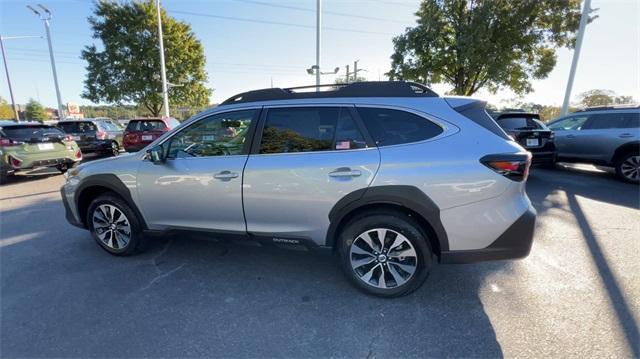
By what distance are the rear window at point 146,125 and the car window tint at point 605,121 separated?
12.6 m

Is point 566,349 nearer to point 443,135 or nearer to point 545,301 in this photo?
point 545,301

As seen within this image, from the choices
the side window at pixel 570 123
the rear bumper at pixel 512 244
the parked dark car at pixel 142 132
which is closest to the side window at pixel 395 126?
the rear bumper at pixel 512 244

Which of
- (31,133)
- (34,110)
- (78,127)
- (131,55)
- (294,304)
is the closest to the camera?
(294,304)

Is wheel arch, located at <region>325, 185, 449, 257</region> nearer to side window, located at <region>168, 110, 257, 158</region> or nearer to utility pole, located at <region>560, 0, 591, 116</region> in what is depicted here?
side window, located at <region>168, 110, 257, 158</region>

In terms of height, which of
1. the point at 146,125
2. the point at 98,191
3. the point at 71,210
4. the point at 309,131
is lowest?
the point at 71,210

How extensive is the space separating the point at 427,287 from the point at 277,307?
1421mm

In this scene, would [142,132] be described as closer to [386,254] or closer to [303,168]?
[303,168]

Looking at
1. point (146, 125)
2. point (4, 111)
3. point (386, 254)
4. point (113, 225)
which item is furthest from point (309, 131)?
point (4, 111)

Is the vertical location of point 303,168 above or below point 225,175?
above

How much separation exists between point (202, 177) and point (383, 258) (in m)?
1.90

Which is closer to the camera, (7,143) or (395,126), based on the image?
(395,126)

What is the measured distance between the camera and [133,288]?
2990mm

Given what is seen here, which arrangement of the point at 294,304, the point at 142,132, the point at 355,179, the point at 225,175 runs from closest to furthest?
1. the point at 355,179
2. the point at 294,304
3. the point at 225,175
4. the point at 142,132

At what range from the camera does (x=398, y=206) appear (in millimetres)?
2695
